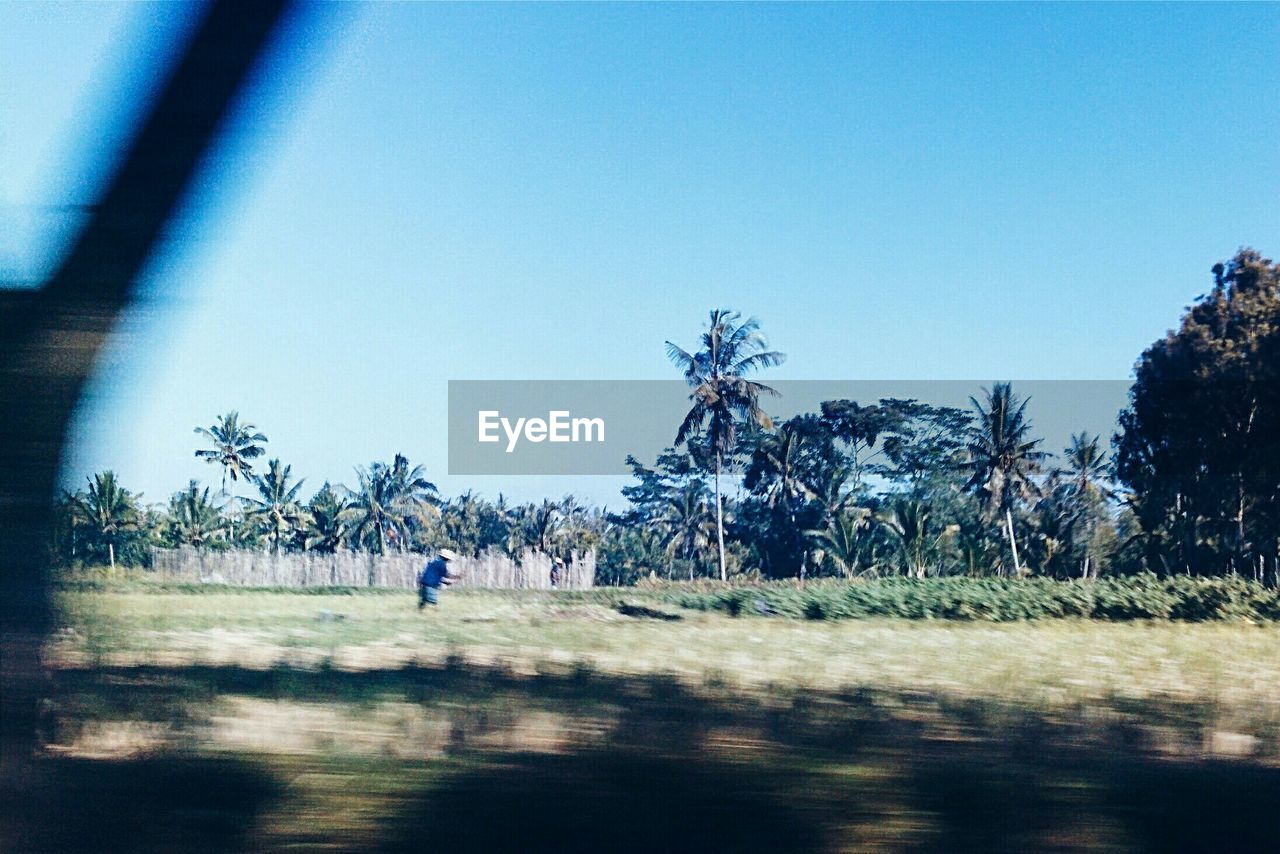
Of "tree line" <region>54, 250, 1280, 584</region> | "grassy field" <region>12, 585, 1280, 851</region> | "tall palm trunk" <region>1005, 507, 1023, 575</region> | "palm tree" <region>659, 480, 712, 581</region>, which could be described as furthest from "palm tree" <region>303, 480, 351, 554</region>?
"grassy field" <region>12, 585, 1280, 851</region>

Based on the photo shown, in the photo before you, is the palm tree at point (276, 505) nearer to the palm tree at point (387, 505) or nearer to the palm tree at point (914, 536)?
the palm tree at point (387, 505)

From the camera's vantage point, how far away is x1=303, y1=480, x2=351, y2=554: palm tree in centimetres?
5425

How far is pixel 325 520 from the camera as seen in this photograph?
178 feet

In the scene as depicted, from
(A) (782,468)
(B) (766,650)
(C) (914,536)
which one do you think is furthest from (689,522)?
(B) (766,650)

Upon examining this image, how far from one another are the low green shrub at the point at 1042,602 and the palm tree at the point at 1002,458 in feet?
64.9

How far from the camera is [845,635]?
52.3 ft

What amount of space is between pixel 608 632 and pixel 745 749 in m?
11.1

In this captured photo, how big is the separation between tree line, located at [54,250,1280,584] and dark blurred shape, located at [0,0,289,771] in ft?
80.6

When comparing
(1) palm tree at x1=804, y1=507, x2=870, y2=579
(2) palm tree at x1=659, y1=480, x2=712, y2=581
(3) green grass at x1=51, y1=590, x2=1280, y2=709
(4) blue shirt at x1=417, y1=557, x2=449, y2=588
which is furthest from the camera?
(2) palm tree at x1=659, y1=480, x2=712, y2=581

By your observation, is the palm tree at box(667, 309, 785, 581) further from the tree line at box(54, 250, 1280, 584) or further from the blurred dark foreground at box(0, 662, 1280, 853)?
the blurred dark foreground at box(0, 662, 1280, 853)

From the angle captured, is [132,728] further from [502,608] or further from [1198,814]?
[502,608]

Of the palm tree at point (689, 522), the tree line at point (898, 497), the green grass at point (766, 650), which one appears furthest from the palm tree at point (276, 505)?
the green grass at point (766, 650)

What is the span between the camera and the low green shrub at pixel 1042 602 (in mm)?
21969

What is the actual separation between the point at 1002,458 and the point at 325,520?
101 feet
